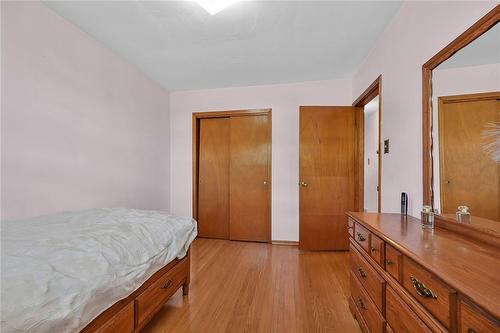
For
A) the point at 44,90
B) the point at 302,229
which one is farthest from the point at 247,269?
the point at 44,90

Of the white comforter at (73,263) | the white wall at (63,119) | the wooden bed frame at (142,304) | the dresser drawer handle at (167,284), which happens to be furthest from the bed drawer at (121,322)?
the white wall at (63,119)

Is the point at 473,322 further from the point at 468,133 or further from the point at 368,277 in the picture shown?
the point at 468,133

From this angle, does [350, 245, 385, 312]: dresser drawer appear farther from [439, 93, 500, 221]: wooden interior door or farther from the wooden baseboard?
the wooden baseboard

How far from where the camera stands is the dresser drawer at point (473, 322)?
49cm

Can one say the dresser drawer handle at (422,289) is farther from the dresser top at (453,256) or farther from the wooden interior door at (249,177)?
the wooden interior door at (249,177)

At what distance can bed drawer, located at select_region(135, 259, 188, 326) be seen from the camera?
1.19m

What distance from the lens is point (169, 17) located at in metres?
1.70

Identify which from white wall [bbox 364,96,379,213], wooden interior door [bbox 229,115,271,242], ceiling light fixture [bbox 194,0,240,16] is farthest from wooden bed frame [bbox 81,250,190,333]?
white wall [bbox 364,96,379,213]

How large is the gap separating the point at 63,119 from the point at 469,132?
9.19 ft

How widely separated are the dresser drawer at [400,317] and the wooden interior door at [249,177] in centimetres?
211

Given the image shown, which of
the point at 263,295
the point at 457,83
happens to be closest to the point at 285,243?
the point at 263,295

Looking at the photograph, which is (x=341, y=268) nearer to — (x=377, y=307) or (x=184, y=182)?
(x=377, y=307)

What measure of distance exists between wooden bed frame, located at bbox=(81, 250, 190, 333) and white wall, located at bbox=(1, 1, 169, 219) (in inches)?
43.8

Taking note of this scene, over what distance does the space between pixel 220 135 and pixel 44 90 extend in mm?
2082
